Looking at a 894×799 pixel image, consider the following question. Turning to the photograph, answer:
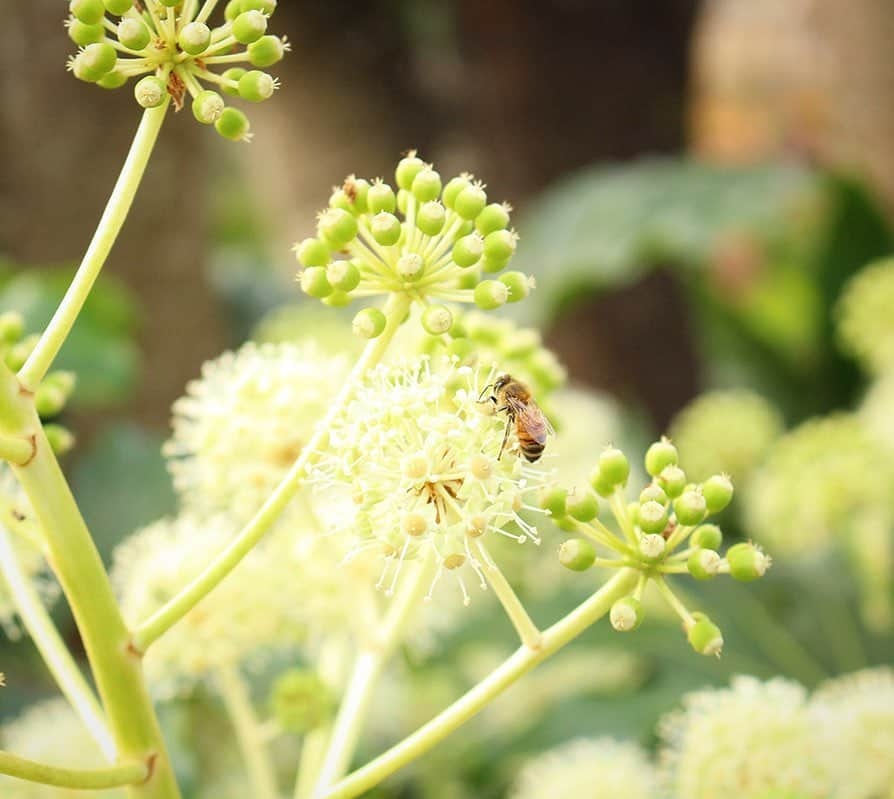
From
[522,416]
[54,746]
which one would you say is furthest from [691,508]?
[54,746]

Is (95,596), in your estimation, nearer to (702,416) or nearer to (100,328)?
(100,328)

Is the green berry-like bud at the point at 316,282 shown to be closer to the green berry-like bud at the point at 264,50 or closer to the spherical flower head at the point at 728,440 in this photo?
the green berry-like bud at the point at 264,50

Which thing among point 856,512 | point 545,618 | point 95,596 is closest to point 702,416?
point 856,512

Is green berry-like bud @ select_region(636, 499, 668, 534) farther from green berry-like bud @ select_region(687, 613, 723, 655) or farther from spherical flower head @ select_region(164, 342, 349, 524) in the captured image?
spherical flower head @ select_region(164, 342, 349, 524)

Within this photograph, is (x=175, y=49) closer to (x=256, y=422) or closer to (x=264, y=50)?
(x=264, y=50)

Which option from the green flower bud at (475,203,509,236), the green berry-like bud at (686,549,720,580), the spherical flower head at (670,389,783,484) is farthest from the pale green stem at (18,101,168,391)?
the spherical flower head at (670,389,783,484)

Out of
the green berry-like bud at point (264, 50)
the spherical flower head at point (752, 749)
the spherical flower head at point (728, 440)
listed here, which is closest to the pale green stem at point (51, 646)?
the green berry-like bud at point (264, 50)
